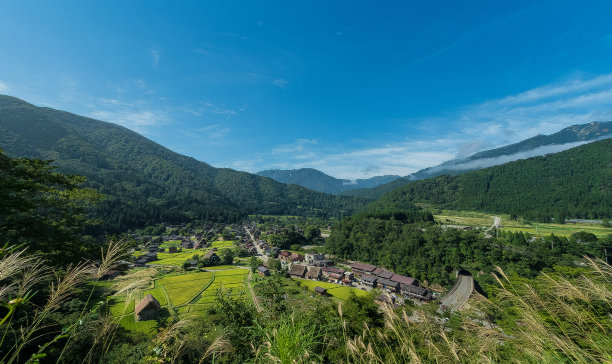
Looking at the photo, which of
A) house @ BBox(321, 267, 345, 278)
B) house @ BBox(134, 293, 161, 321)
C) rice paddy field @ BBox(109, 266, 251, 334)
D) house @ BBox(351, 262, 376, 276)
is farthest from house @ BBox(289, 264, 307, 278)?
house @ BBox(134, 293, 161, 321)

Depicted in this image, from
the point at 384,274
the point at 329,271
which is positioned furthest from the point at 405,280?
the point at 329,271

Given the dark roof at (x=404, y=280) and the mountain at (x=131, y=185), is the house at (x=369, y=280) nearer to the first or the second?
the dark roof at (x=404, y=280)

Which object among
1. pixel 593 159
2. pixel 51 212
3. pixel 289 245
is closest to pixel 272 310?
pixel 51 212

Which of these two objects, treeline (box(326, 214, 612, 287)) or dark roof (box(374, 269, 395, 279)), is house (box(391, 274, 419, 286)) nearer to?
dark roof (box(374, 269, 395, 279))

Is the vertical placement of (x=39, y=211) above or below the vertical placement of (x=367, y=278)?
above

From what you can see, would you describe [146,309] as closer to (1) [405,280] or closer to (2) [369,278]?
(2) [369,278]

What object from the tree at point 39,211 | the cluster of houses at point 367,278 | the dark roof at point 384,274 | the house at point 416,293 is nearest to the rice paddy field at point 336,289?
the cluster of houses at point 367,278
